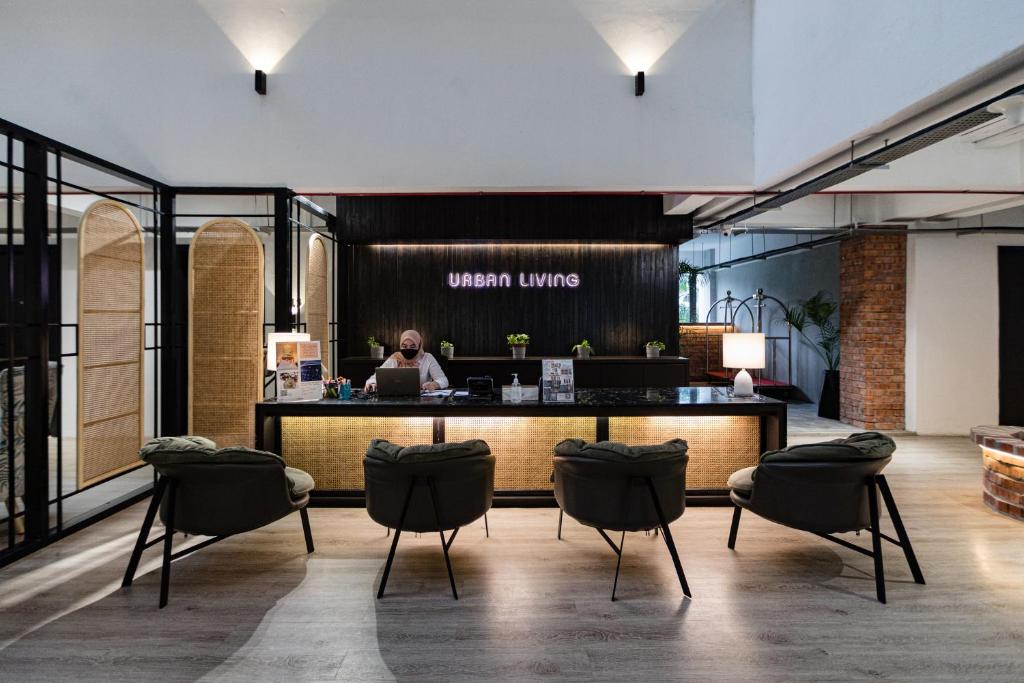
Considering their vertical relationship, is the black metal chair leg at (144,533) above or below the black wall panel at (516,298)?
A: below

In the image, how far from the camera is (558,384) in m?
5.00

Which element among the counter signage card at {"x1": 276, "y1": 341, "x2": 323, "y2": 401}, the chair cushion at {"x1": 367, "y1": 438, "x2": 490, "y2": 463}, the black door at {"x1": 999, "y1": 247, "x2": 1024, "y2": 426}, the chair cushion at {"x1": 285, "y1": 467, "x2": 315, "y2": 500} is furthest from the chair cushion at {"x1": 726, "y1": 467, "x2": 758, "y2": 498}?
the black door at {"x1": 999, "y1": 247, "x2": 1024, "y2": 426}

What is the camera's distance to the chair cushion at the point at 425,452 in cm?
349

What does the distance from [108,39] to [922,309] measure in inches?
429

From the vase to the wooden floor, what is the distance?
538 cm

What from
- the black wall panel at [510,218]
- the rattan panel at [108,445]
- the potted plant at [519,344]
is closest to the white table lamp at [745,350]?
the black wall panel at [510,218]

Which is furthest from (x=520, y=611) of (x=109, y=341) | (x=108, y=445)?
(x=109, y=341)

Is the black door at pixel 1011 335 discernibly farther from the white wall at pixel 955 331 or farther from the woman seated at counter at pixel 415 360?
the woman seated at counter at pixel 415 360

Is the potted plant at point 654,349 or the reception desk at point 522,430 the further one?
the potted plant at point 654,349

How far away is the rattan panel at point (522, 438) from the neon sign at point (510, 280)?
13.7 feet

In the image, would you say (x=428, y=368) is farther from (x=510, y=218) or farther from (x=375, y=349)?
(x=510, y=218)

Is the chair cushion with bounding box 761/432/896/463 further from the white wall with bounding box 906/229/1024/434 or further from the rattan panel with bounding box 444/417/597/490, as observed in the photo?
the white wall with bounding box 906/229/1024/434

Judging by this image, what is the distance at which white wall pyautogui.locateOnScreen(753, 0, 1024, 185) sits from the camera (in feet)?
10.7

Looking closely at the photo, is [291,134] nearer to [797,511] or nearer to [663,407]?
[663,407]
